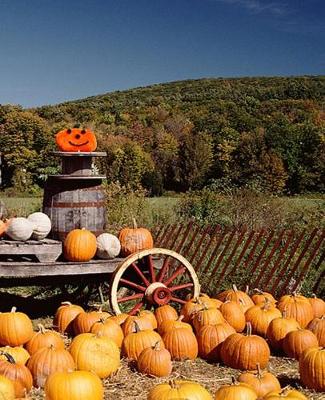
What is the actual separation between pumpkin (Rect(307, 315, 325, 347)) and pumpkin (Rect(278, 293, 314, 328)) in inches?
12.0

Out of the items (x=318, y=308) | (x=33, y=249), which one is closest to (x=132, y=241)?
(x=33, y=249)

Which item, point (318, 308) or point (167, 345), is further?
point (318, 308)

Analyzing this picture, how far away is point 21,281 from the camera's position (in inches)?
213

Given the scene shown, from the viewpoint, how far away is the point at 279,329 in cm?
455

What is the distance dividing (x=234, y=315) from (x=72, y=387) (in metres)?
2.02

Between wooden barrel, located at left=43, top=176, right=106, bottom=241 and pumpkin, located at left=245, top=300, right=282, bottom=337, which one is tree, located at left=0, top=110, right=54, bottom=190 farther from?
pumpkin, located at left=245, top=300, right=282, bottom=337

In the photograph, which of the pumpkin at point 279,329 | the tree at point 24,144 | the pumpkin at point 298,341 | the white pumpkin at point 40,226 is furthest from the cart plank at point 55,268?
the tree at point 24,144

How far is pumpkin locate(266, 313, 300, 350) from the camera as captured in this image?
14.9ft

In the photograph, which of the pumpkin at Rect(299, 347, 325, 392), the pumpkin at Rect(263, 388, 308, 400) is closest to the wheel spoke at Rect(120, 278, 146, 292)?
the pumpkin at Rect(299, 347, 325, 392)

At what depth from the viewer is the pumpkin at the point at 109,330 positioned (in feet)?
14.1

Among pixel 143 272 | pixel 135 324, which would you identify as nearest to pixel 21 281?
pixel 143 272

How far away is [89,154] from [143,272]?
1.22m

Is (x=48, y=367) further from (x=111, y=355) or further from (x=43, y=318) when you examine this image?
(x=43, y=318)

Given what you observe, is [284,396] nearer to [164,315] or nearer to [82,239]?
[164,315]
